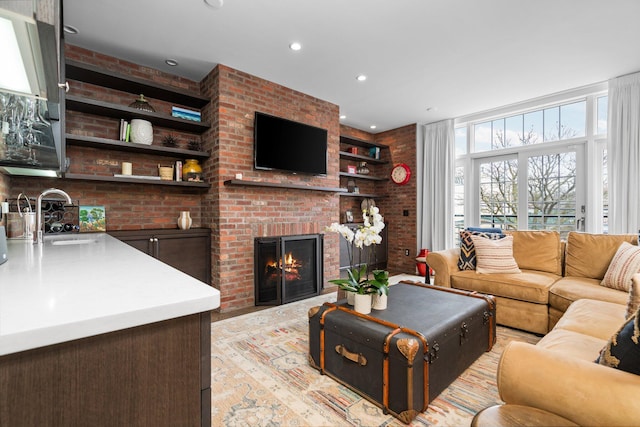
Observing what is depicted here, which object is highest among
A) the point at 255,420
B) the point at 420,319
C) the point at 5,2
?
the point at 5,2

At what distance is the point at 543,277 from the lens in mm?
2699

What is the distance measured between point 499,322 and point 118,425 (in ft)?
9.83

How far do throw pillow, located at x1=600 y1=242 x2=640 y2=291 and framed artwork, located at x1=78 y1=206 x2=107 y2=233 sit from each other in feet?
14.8

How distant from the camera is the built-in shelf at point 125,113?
2605 mm

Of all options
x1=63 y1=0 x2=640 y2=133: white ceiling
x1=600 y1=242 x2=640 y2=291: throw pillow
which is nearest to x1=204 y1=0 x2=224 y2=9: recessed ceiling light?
x1=63 y1=0 x2=640 y2=133: white ceiling

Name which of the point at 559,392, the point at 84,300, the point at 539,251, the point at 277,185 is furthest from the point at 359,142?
the point at 84,300

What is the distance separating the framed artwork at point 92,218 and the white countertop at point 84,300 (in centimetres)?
211

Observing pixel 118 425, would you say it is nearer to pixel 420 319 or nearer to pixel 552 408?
pixel 552 408

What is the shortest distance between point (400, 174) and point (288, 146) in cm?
252

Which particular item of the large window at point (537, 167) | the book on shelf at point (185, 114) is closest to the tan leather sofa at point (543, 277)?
the large window at point (537, 167)

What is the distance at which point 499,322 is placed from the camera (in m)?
2.70

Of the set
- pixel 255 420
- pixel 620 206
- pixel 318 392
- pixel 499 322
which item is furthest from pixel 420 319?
pixel 620 206

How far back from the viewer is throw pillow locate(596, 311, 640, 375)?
87 cm

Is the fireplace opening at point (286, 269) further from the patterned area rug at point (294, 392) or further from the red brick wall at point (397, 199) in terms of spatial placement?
the red brick wall at point (397, 199)
